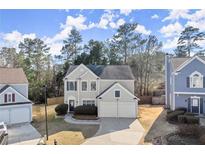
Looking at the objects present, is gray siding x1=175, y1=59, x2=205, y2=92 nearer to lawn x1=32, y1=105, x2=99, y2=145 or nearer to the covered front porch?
the covered front porch

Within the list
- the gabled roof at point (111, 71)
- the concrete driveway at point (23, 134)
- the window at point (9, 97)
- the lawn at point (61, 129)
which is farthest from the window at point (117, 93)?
the window at point (9, 97)

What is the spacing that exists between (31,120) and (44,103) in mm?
257

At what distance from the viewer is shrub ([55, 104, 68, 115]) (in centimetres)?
531

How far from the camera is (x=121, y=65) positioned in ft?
17.4

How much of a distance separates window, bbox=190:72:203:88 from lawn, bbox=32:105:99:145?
1.24 meters

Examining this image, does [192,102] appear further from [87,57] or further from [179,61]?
[87,57]

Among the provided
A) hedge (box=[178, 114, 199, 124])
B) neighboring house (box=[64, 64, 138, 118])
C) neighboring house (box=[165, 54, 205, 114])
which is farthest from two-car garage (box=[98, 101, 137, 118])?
hedge (box=[178, 114, 199, 124])

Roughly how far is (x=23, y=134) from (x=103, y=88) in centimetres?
108

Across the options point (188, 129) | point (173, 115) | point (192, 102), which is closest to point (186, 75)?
point (192, 102)

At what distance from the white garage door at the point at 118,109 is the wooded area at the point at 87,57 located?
19 centimetres

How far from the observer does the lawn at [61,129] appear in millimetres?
5223

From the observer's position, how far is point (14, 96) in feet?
17.2
